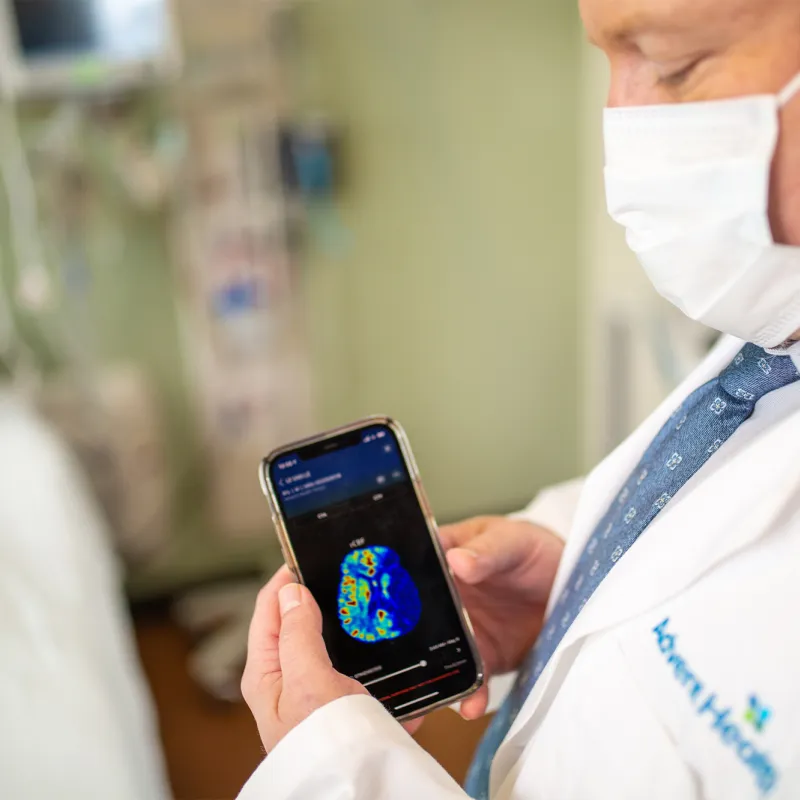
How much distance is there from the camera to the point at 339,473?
722mm

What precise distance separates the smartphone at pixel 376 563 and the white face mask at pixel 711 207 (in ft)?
0.95

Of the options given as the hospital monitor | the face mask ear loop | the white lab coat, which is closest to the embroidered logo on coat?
the white lab coat

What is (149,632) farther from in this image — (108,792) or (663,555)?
(663,555)

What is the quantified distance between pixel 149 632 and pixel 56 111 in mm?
1278

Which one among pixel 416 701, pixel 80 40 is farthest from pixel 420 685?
pixel 80 40

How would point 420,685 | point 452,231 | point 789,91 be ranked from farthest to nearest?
point 452,231, point 420,685, point 789,91

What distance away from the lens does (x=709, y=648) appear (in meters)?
0.49

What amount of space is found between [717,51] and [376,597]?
47cm

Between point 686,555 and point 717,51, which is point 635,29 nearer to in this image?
point 717,51

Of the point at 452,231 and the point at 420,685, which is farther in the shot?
the point at 452,231

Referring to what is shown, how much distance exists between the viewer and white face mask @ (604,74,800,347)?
0.49 meters

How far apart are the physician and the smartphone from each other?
0.21 ft

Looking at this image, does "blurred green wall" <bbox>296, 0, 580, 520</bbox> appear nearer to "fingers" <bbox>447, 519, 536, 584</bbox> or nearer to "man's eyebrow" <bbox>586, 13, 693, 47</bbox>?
"fingers" <bbox>447, 519, 536, 584</bbox>

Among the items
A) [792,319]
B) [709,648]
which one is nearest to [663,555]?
[709,648]
